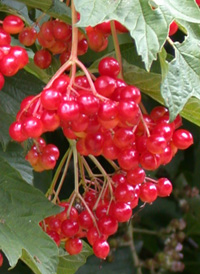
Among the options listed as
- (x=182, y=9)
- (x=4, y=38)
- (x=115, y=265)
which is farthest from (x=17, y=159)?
(x=115, y=265)

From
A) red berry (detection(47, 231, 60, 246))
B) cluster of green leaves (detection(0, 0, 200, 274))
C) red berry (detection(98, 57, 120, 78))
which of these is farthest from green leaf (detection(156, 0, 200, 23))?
red berry (detection(47, 231, 60, 246))

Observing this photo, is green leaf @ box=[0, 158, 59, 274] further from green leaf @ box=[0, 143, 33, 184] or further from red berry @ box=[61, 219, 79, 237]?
green leaf @ box=[0, 143, 33, 184]

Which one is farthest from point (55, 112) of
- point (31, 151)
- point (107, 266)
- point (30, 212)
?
point (107, 266)

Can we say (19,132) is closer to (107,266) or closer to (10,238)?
(10,238)

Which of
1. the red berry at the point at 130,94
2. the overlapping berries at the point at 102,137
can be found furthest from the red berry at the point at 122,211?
the red berry at the point at 130,94

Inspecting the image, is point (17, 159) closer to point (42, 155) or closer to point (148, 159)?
point (42, 155)

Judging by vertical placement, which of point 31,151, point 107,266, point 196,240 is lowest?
point 196,240
